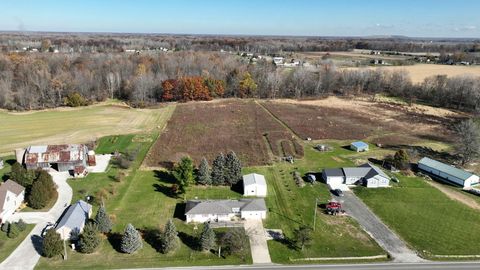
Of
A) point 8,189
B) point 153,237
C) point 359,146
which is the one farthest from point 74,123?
point 359,146

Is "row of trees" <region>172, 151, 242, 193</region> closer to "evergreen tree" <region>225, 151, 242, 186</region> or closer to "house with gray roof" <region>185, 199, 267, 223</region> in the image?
"evergreen tree" <region>225, 151, 242, 186</region>

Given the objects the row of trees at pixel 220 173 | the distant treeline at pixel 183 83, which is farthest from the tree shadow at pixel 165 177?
the distant treeline at pixel 183 83

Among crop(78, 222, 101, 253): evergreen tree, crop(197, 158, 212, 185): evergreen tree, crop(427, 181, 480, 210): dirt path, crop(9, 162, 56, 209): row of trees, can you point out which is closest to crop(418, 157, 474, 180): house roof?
crop(427, 181, 480, 210): dirt path

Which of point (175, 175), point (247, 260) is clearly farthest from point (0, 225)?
point (247, 260)

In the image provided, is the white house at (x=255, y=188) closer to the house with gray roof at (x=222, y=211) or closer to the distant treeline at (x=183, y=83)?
the house with gray roof at (x=222, y=211)

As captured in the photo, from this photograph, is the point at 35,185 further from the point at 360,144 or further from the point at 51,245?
the point at 360,144

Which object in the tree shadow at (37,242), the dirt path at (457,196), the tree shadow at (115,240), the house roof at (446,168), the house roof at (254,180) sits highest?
the house roof at (446,168)

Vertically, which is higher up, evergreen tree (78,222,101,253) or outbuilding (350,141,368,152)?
outbuilding (350,141,368,152)
